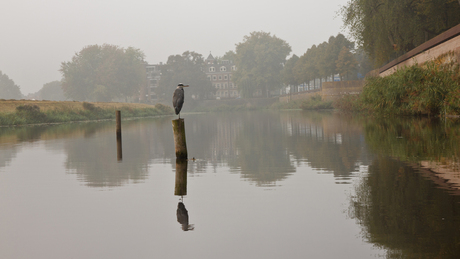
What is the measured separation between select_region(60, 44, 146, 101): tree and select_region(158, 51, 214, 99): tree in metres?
15.9

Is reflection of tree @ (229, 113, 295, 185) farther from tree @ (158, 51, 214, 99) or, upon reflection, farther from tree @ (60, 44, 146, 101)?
tree @ (158, 51, 214, 99)

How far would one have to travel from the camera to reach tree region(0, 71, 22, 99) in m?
159

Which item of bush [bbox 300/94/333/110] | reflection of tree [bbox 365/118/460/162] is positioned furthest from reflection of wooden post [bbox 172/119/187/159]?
bush [bbox 300/94/333/110]

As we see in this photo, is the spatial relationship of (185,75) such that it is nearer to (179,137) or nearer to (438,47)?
(438,47)

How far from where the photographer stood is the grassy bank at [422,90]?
20809 millimetres

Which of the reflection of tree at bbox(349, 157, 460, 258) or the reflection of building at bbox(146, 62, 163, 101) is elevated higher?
the reflection of building at bbox(146, 62, 163, 101)

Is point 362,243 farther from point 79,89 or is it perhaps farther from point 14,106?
point 79,89

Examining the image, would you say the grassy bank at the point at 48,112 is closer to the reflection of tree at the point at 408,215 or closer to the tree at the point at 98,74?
the reflection of tree at the point at 408,215

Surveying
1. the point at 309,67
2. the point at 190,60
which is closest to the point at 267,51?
the point at 190,60

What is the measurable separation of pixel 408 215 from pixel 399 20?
1148 inches

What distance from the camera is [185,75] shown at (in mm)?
112375

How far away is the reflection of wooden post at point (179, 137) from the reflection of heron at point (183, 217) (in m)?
4.66

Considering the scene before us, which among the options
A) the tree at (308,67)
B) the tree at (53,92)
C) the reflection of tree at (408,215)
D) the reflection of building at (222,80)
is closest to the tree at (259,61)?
the tree at (308,67)

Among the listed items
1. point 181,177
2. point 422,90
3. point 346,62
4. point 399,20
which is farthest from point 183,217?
point 346,62
